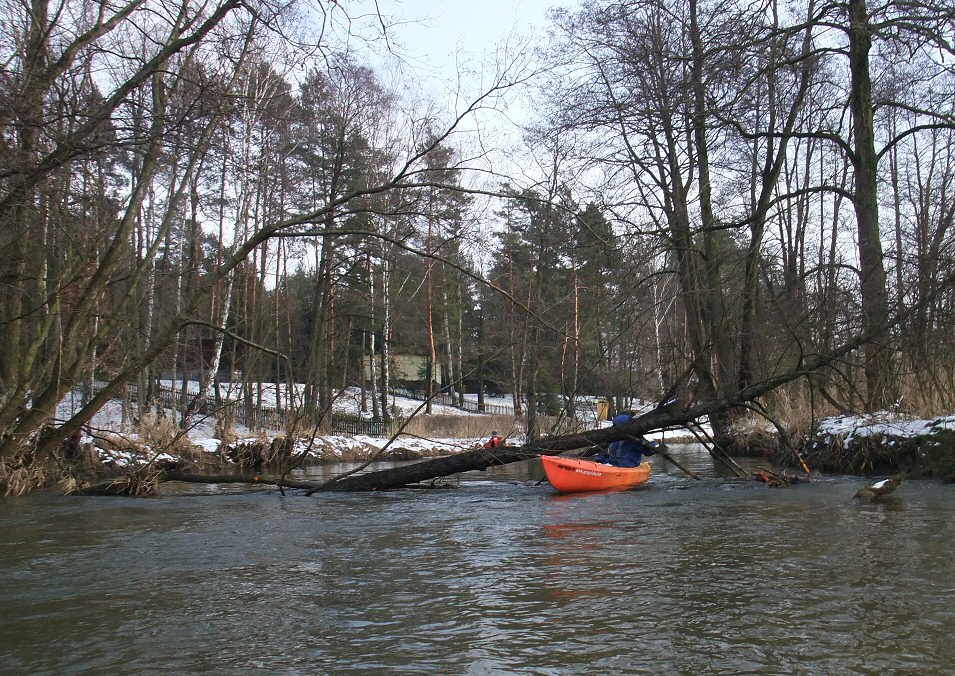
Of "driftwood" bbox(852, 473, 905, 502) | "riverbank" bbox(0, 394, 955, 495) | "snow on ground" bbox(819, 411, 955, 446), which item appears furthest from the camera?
"snow on ground" bbox(819, 411, 955, 446)

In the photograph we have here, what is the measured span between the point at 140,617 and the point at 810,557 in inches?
195

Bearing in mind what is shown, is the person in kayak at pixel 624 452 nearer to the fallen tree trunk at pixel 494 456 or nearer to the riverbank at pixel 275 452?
the fallen tree trunk at pixel 494 456

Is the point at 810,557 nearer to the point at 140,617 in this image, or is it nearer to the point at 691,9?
the point at 140,617

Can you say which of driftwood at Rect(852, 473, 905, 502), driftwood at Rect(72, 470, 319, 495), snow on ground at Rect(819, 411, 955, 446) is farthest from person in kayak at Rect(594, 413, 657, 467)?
driftwood at Rect(72, 470, 319, 495)

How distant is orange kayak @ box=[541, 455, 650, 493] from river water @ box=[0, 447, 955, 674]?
181 centimetres

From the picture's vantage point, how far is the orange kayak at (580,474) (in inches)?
456

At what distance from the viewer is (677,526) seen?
8.21m

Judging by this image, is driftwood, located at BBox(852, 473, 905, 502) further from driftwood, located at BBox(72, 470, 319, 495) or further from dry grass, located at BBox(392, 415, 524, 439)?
dry grass, located at BBox(392, 415, 524, 439)

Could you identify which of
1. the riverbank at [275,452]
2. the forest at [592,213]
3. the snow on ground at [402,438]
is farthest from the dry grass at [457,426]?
the forest at [592,213]

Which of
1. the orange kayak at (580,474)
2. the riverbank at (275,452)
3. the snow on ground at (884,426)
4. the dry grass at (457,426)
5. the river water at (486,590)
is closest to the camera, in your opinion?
the river water at (486,590)

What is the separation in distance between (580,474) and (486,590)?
632cm

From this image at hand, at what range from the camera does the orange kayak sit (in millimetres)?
11570

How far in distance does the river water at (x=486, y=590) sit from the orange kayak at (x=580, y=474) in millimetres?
1808

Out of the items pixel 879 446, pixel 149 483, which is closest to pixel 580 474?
pixel 879 446
